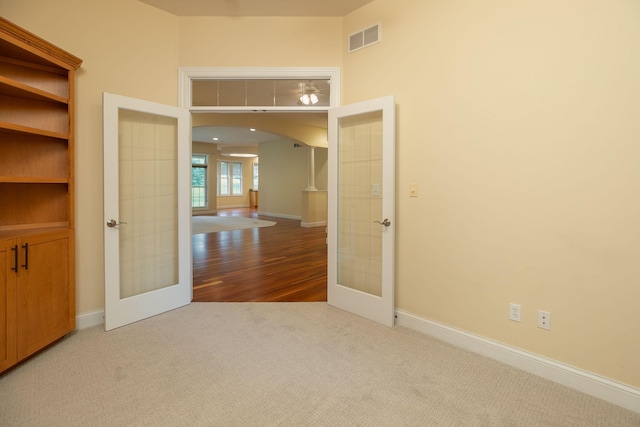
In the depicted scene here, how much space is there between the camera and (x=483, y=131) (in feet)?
7.62

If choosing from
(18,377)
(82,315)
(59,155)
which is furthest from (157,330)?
(59,155)

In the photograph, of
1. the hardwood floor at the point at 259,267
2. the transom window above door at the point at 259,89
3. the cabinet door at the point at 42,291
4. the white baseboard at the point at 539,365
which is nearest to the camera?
the white baseboard at the point at 539,365

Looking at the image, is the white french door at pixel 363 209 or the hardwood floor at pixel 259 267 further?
the hardwood floor at pixel 259 267

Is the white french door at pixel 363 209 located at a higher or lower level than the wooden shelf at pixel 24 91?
lower

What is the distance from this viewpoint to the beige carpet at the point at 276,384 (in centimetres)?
167

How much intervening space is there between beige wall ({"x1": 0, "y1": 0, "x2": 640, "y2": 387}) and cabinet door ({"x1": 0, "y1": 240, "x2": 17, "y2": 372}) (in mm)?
684

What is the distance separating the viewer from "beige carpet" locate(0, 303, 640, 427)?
1.67 meters

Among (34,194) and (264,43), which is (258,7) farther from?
(34,194)

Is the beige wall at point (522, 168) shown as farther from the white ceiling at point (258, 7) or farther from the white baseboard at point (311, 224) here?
the white baseboard at point (311, 224)

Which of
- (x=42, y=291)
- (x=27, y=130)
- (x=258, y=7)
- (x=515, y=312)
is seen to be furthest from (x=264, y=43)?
(x=515, y=312)

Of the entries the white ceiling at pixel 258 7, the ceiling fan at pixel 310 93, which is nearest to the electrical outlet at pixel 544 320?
the ceiling fan at pixel 310 93

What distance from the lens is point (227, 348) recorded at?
2.41 metres

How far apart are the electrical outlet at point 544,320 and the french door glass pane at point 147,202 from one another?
3.21 metres

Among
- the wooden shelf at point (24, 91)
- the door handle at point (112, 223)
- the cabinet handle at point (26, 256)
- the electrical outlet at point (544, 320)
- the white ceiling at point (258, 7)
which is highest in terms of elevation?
the white ceiling at point (258, 7)
